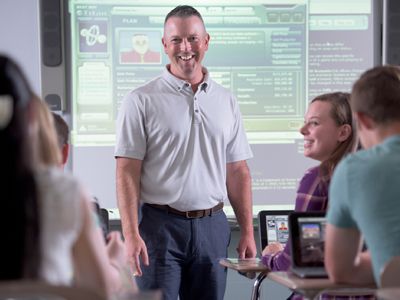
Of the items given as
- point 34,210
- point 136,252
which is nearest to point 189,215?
point 136,252

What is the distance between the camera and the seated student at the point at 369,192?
202 centimetres

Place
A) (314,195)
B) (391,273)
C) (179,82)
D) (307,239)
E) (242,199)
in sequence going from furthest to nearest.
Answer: (242,199) < (179,82) < (314,195) < (307,239) < (391,273)

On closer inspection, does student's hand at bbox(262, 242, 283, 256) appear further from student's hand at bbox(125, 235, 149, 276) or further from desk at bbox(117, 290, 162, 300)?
desk at bbox(117, 290, 162, 300)

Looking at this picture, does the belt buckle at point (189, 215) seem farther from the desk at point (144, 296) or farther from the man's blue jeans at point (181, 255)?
the desk at point (144, 296)

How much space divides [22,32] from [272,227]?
1.97m

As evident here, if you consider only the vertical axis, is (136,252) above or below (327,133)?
below

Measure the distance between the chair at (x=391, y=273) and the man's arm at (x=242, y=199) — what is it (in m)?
1.83

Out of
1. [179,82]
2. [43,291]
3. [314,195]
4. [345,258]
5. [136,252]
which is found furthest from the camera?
[179,82]

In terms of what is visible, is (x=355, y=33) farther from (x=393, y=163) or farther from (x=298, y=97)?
(x=393, y=163)

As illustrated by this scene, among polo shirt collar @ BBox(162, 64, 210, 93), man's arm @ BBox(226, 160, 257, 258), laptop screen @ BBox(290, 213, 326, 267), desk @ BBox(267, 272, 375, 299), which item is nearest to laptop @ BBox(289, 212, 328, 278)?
laptop screen @ BBox(290, 213, 326, 267)

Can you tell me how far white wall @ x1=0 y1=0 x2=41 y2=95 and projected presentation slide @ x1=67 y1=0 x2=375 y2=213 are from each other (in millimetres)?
248

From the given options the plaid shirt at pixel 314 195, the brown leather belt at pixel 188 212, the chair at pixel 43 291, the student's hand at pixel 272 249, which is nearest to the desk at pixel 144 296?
the chair at pixel 43 291

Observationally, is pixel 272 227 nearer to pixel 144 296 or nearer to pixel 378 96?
pixel 378 96

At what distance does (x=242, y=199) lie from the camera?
12.5ft
